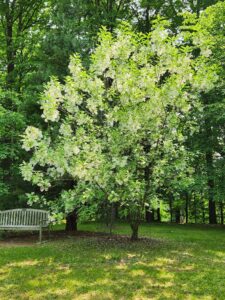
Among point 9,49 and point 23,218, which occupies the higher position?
point 9,49

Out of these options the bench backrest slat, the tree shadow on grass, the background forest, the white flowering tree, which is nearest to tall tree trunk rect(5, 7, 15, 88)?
the background forest

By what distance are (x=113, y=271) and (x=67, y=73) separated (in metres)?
7.18

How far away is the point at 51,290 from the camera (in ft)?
17.4

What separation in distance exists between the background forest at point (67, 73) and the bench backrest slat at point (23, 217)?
23.1 inches

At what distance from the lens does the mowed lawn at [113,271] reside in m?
5.23

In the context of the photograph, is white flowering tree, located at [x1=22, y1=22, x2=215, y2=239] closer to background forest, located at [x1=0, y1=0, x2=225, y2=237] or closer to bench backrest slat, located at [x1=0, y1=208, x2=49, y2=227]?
background forest, located at [x1=0, y1=0, x2=225, y2=237]

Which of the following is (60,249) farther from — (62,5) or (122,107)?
(62,5)

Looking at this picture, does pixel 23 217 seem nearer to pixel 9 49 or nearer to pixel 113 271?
pixel 113 271

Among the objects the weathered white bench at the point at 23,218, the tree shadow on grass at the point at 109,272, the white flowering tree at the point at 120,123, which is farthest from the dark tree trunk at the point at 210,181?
the weathered white bench at the point at 23,218

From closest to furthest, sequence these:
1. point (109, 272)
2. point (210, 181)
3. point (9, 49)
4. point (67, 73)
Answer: point (109, 272) < point (67, 73) < point (9, 49) < point (210, 181)

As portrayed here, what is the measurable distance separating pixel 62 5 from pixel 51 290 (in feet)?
34.1

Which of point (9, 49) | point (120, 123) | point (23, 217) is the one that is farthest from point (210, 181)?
point (9, 49)

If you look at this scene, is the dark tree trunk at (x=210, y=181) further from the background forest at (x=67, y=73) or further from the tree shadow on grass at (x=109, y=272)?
the tree shadow on grass at (x=109, y=272)

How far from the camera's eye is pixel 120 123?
782 centimetres
